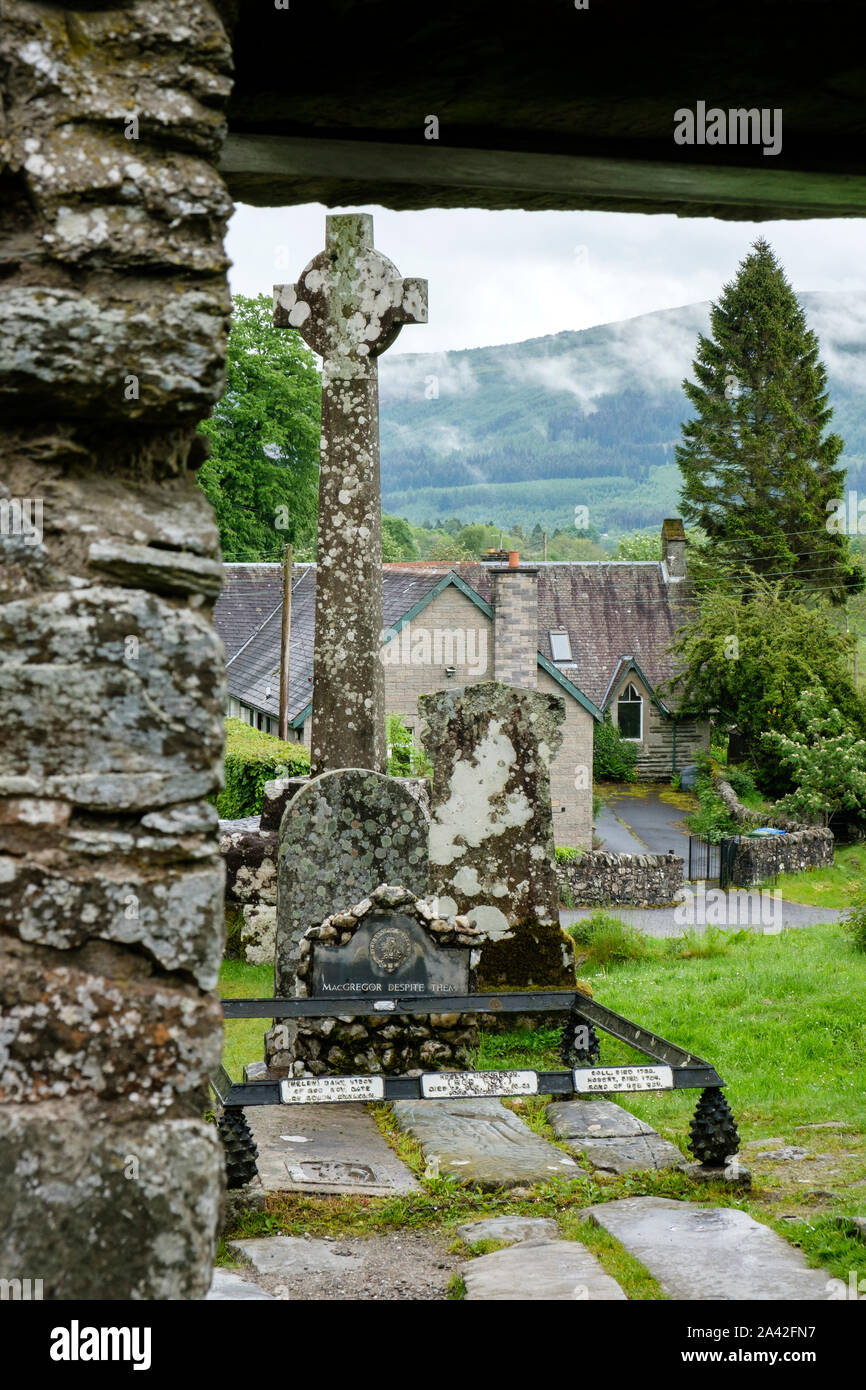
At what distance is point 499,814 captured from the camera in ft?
34.0

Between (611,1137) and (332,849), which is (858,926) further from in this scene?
(611,1137)

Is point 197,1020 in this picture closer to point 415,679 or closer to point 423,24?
point 423,24

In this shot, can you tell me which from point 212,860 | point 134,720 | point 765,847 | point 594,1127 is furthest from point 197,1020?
point 765,847

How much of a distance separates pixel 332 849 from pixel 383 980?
4.20 ft

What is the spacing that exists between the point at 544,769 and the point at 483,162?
7362 millimetres

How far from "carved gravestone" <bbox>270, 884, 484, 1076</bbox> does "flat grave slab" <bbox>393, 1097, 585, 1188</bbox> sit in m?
0.42

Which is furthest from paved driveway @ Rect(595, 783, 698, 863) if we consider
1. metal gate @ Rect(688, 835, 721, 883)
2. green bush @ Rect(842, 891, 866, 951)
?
green bush @ Rect(842, 891, 866, 951)

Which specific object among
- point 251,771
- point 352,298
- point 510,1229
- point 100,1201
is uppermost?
point 352,298

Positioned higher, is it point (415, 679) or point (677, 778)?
point (415, 679)

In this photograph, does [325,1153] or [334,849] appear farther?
[334,849]

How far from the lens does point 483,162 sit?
322cm

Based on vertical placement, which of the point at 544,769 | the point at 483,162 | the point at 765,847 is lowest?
the point at 765,847

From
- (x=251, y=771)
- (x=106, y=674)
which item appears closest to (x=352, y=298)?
(x=251, y=771)

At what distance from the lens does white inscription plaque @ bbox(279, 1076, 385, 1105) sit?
570 centimetres
